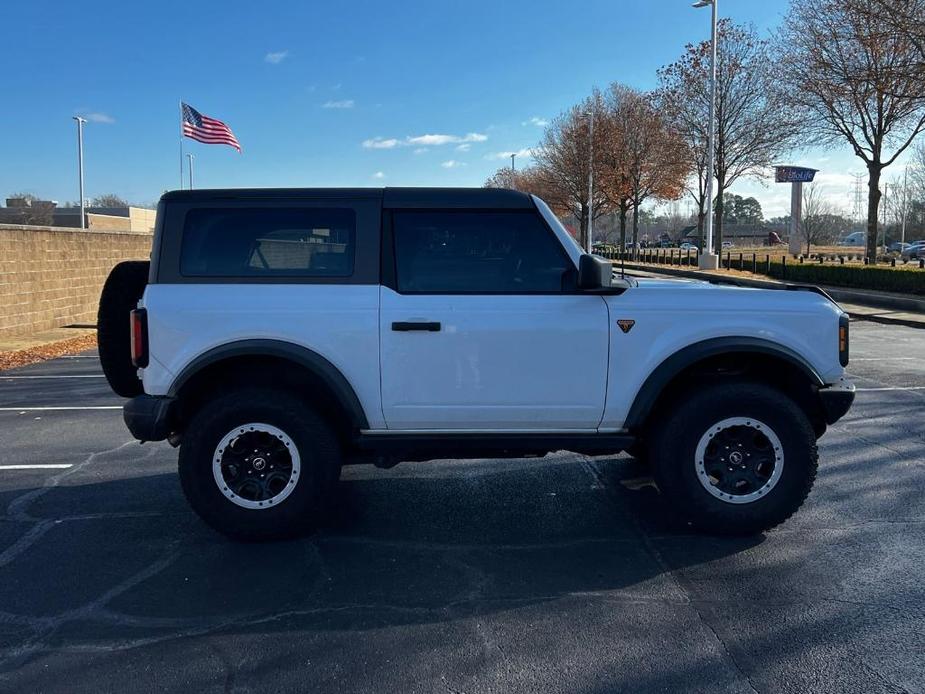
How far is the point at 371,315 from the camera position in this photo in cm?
412

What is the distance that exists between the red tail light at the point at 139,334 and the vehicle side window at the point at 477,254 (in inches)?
56.8

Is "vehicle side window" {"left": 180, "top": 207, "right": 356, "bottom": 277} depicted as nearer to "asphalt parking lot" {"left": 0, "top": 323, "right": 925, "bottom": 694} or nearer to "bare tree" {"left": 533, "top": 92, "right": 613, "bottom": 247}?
"asphalt parking lot" {"left": 0, "top": 323, "right": 925, "bottom": 694}

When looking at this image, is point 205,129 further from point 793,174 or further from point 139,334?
point 793,174

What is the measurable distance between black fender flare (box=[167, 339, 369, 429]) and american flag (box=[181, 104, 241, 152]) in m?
20.2

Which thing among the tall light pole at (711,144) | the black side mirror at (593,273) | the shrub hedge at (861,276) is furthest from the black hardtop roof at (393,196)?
the tall light pole at (711,144)

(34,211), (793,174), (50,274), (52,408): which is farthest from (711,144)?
(34,211)

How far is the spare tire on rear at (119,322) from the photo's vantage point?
4.55 meters

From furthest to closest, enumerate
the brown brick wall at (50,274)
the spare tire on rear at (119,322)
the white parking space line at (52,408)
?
1. the brown brick wall at (50,274)
2. the white parking space line at (52,408)
3. the spare tire on rear at (119,322)

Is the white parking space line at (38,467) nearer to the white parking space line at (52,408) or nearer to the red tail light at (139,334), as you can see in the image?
the white parking space line at (52,408)

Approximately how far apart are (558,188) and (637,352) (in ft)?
164

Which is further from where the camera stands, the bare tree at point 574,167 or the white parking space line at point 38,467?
the bare tree at point 574,167

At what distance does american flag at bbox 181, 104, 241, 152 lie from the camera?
22156mm

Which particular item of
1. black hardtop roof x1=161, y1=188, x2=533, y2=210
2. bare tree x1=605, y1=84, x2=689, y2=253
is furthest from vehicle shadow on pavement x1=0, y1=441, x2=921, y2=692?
bare tree x1=605, y1=84, x2=689, y2=253

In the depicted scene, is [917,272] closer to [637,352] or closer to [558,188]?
[637,352]
